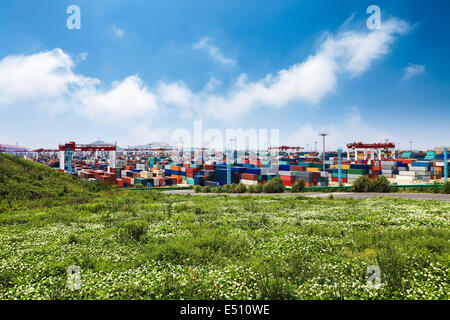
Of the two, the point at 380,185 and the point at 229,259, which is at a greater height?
the point at 229,259

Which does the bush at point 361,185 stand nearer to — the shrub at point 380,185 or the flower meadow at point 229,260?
the shrub at point 380,185

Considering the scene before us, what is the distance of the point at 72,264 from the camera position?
8.34 metres

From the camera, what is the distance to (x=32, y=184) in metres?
24.5

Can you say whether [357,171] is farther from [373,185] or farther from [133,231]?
[133,231]

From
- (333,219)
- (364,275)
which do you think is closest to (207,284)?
(364,275)

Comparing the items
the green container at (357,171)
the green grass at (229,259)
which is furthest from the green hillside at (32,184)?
the green container at (357,171)

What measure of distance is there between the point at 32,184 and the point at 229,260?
2628 cm

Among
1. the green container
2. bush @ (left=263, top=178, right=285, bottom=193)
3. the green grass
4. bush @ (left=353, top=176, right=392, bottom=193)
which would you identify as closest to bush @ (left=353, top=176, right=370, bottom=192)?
bush @ (left=353, top=176, right=392, bottom=193)

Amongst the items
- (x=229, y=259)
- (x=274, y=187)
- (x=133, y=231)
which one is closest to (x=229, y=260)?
(x=229, y=259)

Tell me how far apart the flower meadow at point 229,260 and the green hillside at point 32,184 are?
10.1 metres
